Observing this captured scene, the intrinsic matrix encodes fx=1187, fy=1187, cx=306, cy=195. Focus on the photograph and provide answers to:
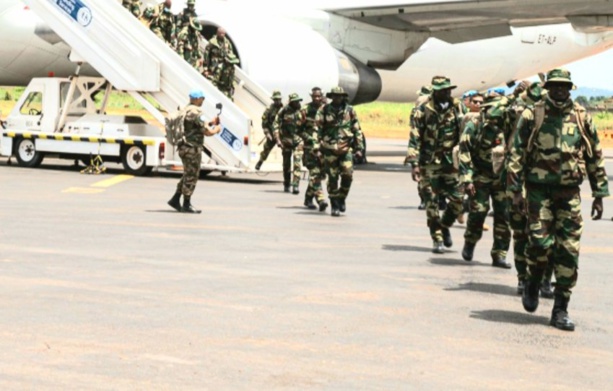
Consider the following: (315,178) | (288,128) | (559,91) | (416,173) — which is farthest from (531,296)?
(288,128)

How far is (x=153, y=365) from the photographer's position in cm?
713

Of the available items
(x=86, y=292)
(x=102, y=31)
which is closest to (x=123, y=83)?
(x=102, y=31)

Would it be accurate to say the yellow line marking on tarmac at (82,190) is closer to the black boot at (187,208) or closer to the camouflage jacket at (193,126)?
the camouflage jacket at (193,126)

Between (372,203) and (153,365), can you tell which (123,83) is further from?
(153,365)

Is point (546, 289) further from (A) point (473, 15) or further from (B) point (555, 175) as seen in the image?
(A) point (473, 15)

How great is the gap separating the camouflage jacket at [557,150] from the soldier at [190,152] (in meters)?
8.26

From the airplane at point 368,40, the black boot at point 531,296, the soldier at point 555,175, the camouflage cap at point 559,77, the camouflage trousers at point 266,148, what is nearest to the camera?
the camouflage cap at point 559,77

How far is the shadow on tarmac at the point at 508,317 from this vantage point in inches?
369

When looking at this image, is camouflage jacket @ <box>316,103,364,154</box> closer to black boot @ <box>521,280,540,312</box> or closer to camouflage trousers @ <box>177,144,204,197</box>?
camouflage trousers @ <box>177,144,204,197</box>

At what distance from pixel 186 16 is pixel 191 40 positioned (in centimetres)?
54

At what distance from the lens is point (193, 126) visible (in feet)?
57.9

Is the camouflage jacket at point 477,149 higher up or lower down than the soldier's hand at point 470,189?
higher up

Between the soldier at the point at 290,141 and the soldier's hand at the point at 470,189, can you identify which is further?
the soldier at the point at 290,141

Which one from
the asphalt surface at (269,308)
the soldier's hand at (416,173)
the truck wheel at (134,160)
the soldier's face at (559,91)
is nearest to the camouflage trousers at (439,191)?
the soldier's hand at (416,173)
